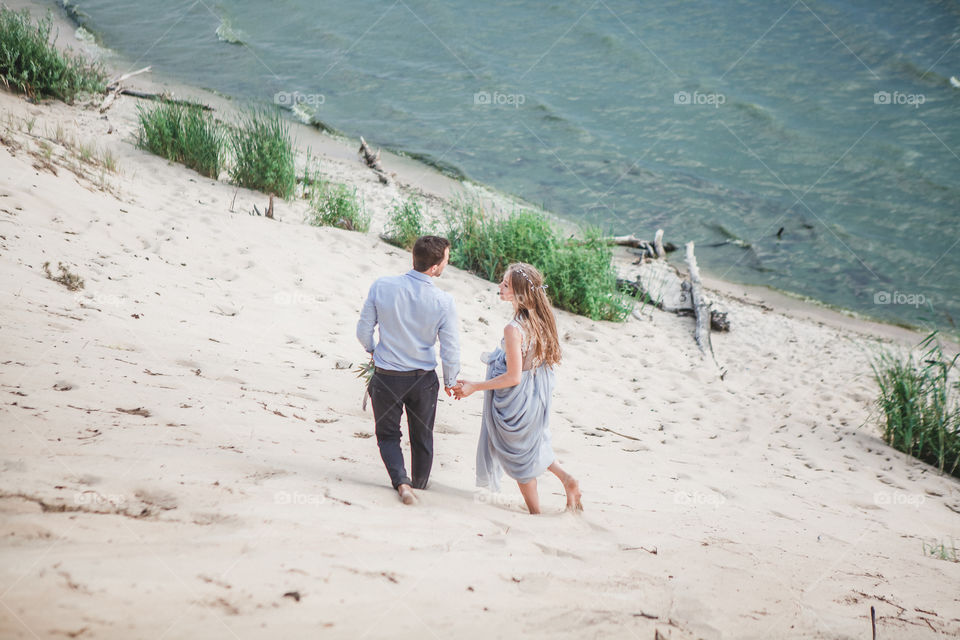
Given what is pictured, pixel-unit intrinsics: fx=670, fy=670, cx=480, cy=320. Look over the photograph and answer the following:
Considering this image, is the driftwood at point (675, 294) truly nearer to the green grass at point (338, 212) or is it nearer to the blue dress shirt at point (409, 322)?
the green grass at point (338, 212)

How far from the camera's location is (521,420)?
153 inches

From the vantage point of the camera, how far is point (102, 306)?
524cm

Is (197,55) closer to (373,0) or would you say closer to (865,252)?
(373,0)

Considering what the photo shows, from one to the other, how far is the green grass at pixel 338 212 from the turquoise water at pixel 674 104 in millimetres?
4707

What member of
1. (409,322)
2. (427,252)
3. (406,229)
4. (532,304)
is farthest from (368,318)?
(406,229)

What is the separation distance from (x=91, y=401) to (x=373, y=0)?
20.5 meters

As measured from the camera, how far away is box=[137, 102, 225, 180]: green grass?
9.16 m

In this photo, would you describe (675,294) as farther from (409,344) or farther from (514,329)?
(409,344)

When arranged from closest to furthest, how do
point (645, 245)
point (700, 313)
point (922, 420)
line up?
point (922, 420), point (700, 313), point (645, 245)

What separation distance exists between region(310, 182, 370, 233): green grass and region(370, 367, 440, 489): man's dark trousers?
541 cm

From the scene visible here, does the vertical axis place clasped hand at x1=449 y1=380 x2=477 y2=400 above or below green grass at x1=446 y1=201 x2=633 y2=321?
below

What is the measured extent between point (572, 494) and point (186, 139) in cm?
772

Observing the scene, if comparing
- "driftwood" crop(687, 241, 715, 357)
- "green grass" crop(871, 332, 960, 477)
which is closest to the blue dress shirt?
"green grass" crop(871, 332, 960, 477)

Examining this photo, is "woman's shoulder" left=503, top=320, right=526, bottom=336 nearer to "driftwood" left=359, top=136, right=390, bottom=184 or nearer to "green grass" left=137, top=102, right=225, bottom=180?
"green grass" left=137, top=102, right=225, bottom=180
